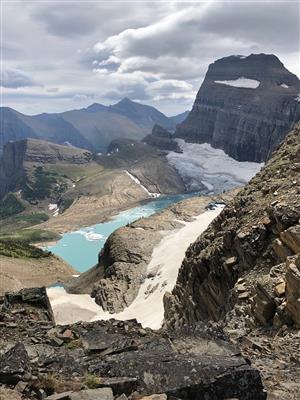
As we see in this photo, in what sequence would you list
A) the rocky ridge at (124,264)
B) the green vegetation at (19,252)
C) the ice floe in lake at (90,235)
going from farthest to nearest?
the ice floe in lake at (90,235), the green vegetation at (19,252), the rocky ridge at (124,264)

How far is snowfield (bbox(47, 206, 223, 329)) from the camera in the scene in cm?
5621

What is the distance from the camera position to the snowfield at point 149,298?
56.2 meters

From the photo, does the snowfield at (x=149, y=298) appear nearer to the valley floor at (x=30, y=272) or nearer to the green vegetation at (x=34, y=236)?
the valley floor at (x=30, y=272)

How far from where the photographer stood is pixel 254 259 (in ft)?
93.9

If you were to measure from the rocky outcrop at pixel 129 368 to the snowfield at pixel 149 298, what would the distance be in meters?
33.9

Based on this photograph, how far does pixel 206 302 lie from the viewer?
117ft

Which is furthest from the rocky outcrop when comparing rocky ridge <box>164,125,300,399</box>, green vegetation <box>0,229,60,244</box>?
green vegetation <box>0,229,60,244</box>

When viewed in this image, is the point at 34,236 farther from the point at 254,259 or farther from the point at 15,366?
the point at 15,366

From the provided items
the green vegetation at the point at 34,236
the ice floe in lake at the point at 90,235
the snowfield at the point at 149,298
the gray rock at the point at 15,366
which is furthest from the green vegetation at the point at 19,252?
the gray rock at the point at 15,366

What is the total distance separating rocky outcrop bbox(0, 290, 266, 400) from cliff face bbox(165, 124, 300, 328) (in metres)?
A: 6.36

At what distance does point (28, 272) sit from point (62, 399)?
8986 cm

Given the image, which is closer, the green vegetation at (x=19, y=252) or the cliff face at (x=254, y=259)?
the cliff face at (x=254, y=259)

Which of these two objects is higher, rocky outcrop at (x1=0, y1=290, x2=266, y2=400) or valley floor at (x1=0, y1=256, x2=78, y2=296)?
rocky outcrop at (x1=0, y1=290, x2=266, y2=400)

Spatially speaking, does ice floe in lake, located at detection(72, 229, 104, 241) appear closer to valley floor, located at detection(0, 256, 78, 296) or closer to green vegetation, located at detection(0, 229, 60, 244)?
green vegetation, located at detection(0, 229, 60, 244)
